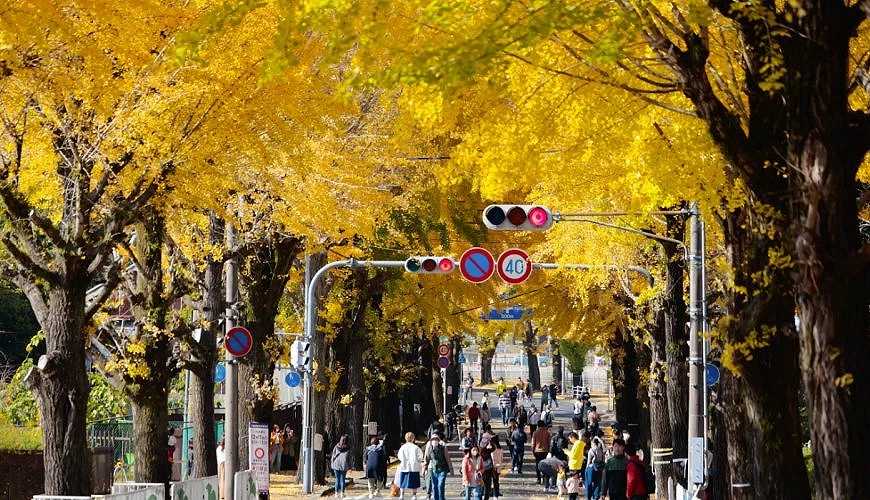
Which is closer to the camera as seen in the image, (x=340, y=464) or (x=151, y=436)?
(x=151, y=436)

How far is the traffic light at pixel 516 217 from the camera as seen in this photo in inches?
747

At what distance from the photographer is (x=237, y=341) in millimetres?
23828

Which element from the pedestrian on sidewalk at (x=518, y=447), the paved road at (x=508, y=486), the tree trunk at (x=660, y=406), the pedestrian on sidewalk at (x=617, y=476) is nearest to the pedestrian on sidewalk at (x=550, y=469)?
the paved road at (x=508, y=486)

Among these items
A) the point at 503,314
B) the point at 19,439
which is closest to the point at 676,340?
the point at 19,439

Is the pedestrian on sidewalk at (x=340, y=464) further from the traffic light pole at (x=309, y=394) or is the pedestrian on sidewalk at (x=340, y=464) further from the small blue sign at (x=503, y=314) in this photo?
the small blue sign at (x=503, y=314)

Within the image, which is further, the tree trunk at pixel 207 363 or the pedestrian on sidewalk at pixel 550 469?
the pedestrian on sidewalk at pixel 550 469

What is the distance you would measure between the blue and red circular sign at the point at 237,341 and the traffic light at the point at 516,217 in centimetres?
617

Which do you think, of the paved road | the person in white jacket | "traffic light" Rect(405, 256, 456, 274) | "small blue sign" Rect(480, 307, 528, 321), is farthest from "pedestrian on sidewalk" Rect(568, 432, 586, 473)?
"small blue sign" Rect(480, 307, 528, 321)

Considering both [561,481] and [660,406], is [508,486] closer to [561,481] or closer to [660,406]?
[561,481]

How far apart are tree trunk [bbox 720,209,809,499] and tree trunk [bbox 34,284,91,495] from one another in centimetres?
810

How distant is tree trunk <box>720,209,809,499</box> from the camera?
13.2 m

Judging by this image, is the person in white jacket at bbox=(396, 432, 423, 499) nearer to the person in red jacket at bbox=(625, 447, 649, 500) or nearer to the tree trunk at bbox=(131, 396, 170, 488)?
the person in red jacket at bbox=(625, 447, 649, 500)

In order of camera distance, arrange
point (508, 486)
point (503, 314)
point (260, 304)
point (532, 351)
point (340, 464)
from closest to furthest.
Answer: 1. point (260, 304)
2. point (340, 464)
3. point (508, 486)
4. point (503, 314)
5. point (532, 351)

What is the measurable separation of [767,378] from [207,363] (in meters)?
13.5
